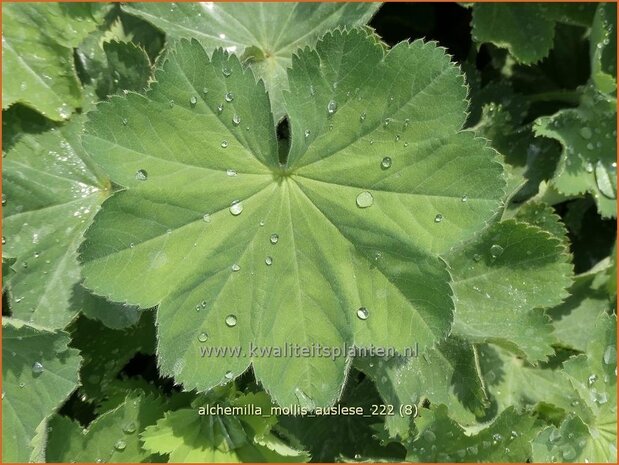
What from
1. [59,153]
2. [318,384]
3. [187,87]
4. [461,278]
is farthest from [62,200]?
[461,278]

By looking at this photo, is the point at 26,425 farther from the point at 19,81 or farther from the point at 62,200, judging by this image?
the point at 19,81

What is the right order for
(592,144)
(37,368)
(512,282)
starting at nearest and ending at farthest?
(37,368), (512,282), (592,144)

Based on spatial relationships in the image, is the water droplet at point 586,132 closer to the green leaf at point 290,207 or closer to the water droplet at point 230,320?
the green leaf at point 290,207

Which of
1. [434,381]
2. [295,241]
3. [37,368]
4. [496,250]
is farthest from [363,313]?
[37,368]

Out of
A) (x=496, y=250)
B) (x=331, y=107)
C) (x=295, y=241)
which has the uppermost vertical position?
(x=331, y=107)

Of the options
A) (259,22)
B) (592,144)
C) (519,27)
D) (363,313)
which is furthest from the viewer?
(519,27)

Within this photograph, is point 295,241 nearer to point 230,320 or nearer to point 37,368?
point 230,320

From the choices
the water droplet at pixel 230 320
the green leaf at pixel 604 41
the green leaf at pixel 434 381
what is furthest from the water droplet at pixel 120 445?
the green leaf at pixel 604 41

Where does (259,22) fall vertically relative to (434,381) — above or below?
above
